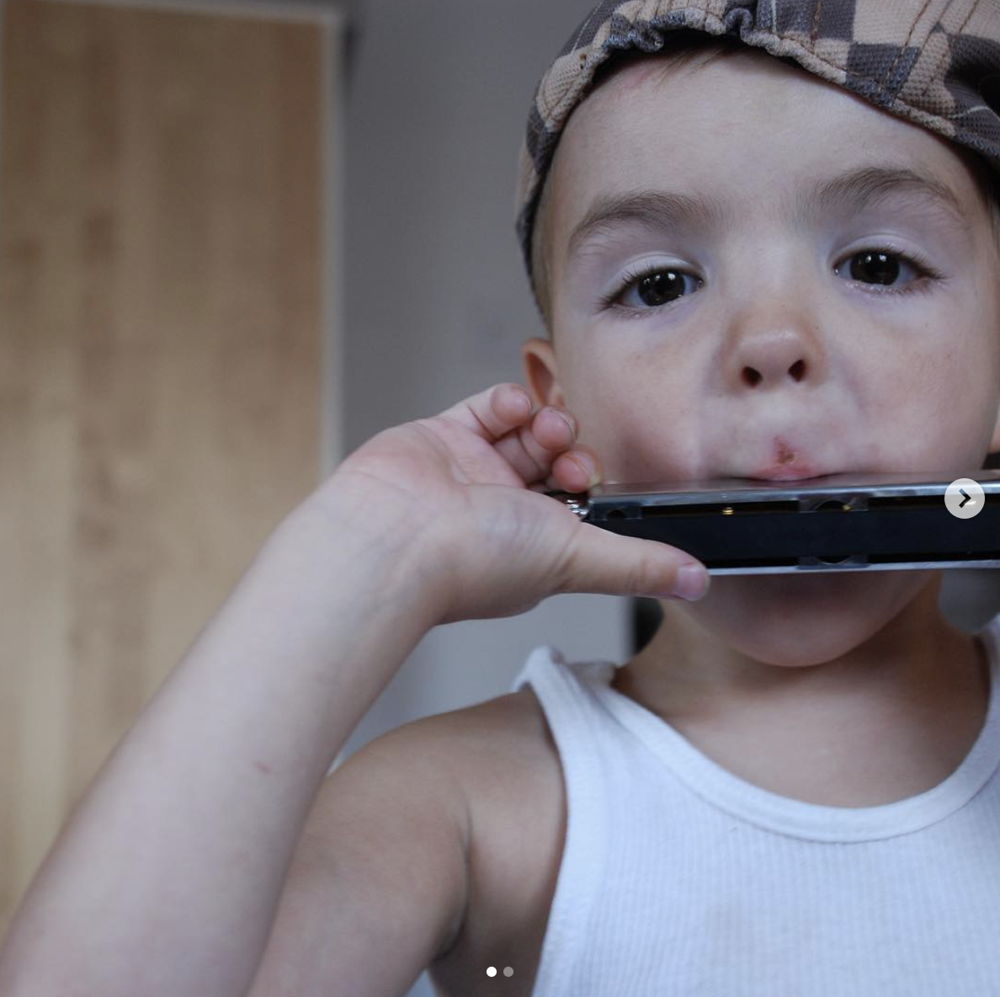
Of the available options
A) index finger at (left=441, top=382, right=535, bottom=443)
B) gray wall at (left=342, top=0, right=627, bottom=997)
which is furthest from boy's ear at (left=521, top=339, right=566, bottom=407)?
gray wall at (left=342, top=0, right=627, bottom=997)

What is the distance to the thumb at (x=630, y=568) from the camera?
0.63m

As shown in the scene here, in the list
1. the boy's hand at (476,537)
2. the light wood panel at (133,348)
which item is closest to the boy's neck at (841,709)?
the boy's hand at (476,537)

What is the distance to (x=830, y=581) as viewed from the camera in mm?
753

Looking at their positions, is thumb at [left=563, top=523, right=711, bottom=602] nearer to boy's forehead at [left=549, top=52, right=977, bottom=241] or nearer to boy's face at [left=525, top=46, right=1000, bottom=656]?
boy's face at [left=525, top=46, right=1000, bottom=656]

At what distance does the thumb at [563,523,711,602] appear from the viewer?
2.07 ft

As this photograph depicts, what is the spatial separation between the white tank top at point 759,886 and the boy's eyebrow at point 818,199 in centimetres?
35

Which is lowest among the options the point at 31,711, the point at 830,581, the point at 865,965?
the point at 31,711

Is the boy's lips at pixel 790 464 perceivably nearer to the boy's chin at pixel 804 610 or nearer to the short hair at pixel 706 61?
the boy's chin at pixel 804 610

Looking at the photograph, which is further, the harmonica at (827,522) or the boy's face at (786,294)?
the boy's face at (786,294)

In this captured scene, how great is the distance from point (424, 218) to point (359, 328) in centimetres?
34

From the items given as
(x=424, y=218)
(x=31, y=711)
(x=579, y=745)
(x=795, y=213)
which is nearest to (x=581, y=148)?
(x=795, y=213)

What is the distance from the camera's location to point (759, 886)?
74cm

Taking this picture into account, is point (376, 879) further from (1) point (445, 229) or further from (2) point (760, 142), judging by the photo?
(1) point (445, 229)

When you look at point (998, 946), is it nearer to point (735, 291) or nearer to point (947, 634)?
point (947, 634)
